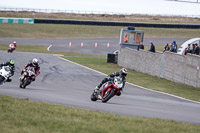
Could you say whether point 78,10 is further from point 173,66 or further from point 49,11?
point 173,66

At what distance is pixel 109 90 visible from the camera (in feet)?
42.8

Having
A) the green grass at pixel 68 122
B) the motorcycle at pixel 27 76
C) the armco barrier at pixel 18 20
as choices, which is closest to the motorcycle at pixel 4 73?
the motorcycle at pixel 27 76

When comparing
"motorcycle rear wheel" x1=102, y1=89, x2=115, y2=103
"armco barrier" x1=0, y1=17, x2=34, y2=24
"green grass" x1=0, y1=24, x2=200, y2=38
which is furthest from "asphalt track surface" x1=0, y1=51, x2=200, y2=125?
"armco barrier" x1=0, y1=17, x2=34, y2=24

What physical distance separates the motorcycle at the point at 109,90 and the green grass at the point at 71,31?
45393mm

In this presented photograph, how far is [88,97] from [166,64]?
998 centimetres

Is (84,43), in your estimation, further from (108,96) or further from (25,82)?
(108,96)

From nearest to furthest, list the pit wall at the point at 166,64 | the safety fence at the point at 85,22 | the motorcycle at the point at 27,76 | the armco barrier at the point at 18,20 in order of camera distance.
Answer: the motorcycle at the point at 27,76 < the pit wall at the point at 166,64 < the armco barrier at the point at 18,20 < the safety fence at the point at 85,22

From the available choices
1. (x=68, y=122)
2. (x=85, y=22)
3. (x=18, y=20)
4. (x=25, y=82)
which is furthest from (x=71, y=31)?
(x=68, y=122)

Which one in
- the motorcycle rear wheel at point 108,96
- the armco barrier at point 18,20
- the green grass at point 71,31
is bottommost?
the green grass at point 71,31

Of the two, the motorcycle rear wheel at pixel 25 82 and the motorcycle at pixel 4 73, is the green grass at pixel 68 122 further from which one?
the motorcycle rear wheel at pixel 25 82

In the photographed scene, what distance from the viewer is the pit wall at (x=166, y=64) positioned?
67.8 feet

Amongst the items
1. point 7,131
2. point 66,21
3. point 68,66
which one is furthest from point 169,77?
point 66,21

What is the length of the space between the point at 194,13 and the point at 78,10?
1082 inches

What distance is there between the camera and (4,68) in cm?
1599
